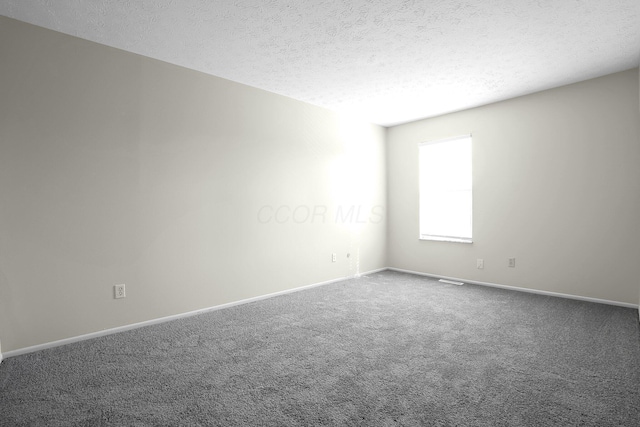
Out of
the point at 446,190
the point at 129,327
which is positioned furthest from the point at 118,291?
the point at 446,190

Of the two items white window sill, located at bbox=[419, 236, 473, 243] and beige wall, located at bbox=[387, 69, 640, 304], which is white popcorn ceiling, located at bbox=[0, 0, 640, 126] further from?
white window sill, located at bbox=[419, 236, 473, 243]

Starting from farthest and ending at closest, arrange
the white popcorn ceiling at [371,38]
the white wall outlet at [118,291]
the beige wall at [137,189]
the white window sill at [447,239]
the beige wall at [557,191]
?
1. the white window sill at [447,239]
2. the beige wall at [557,191]
3. the white wall outlet at [118,291]
4. the beige wall at [137,189]
5. the white popcorn ceiling at [371,38]

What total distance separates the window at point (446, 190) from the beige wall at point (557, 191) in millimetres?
159

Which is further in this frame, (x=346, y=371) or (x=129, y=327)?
(x=129, y=327)

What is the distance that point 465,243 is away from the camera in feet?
16.4

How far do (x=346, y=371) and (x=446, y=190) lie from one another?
3769 millimetres

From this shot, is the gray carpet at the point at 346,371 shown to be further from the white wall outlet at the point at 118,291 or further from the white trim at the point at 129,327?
the white wall outlet at the point at 118,291

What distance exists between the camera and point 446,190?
5.30m

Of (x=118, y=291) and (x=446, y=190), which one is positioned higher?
(x=446, y=190)

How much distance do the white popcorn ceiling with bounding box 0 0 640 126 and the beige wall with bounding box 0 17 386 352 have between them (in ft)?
1.04

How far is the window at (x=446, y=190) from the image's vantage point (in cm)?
→ 506

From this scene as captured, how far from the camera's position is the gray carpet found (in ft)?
6.09

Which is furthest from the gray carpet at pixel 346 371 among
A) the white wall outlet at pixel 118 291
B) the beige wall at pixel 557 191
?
the beige wall at pixel 557 191

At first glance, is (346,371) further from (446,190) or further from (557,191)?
(446,190)
